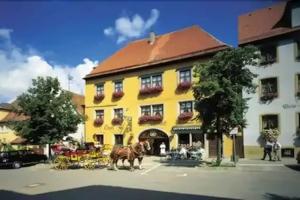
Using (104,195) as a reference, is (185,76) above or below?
above

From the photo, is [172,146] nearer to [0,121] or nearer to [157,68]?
[157,68]

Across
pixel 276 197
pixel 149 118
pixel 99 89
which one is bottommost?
pixel 276 197

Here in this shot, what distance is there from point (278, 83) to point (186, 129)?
925cm

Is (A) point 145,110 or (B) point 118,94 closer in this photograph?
(A) point 145,110

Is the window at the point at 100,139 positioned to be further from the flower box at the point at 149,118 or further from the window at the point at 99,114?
the flower box at the point at 149,118

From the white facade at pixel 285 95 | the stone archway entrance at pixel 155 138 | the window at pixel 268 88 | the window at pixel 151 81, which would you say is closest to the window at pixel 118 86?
the window at pixel 151 81

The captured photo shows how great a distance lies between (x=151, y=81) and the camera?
40.0 metres

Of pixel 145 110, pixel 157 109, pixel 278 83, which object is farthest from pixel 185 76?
pixel 278 83

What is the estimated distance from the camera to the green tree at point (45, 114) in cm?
3319

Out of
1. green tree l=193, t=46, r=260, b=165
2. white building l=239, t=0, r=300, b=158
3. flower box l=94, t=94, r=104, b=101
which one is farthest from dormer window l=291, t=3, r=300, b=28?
flower box l=94, t=94, r=104, b=101

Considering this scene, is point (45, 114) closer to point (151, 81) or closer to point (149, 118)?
point (149, 118)

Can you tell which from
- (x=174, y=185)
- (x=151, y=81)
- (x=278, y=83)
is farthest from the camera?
(x=151, y=81)

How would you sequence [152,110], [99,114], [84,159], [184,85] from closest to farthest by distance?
[84,159], [184,85], [152,110], [99,114]

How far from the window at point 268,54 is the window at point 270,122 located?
406 cm
